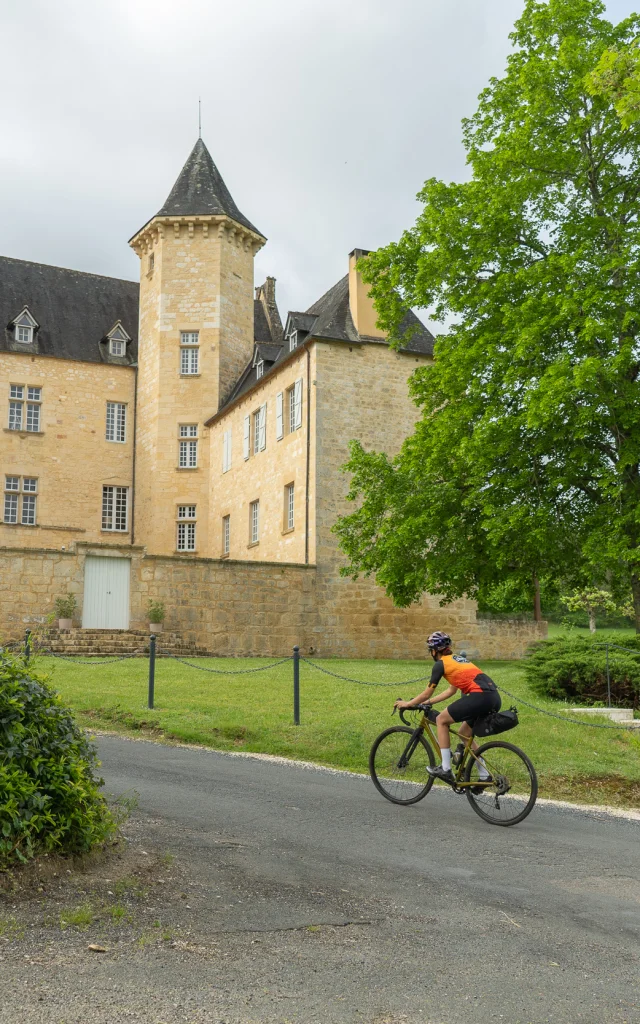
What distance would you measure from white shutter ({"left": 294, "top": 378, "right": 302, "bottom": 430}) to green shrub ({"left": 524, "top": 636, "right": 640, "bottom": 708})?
14375 mm

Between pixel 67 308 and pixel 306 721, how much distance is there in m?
32.4

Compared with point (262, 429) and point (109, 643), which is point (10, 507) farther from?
point (109, 643)

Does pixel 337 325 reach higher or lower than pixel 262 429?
higher

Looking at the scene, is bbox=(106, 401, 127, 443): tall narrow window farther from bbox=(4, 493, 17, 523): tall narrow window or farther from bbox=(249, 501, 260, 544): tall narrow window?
bbox=(249, 501, 260, 544): tall narrow window

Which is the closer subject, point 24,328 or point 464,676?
point 464,676

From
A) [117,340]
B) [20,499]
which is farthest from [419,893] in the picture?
[117,340]

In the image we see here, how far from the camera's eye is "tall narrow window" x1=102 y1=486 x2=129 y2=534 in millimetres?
38688

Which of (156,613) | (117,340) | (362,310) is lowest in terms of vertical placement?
(156,613)

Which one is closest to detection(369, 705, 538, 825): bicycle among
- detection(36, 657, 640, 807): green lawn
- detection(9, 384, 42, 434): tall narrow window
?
detection(36, 657, 640, 807): green lawn

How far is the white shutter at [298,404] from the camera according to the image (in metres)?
28.5

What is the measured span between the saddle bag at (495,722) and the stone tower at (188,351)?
28368mm

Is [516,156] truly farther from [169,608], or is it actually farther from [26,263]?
[26,263]

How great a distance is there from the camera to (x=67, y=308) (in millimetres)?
40938

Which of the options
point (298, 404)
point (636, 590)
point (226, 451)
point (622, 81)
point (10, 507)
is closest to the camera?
point (622, 81)
